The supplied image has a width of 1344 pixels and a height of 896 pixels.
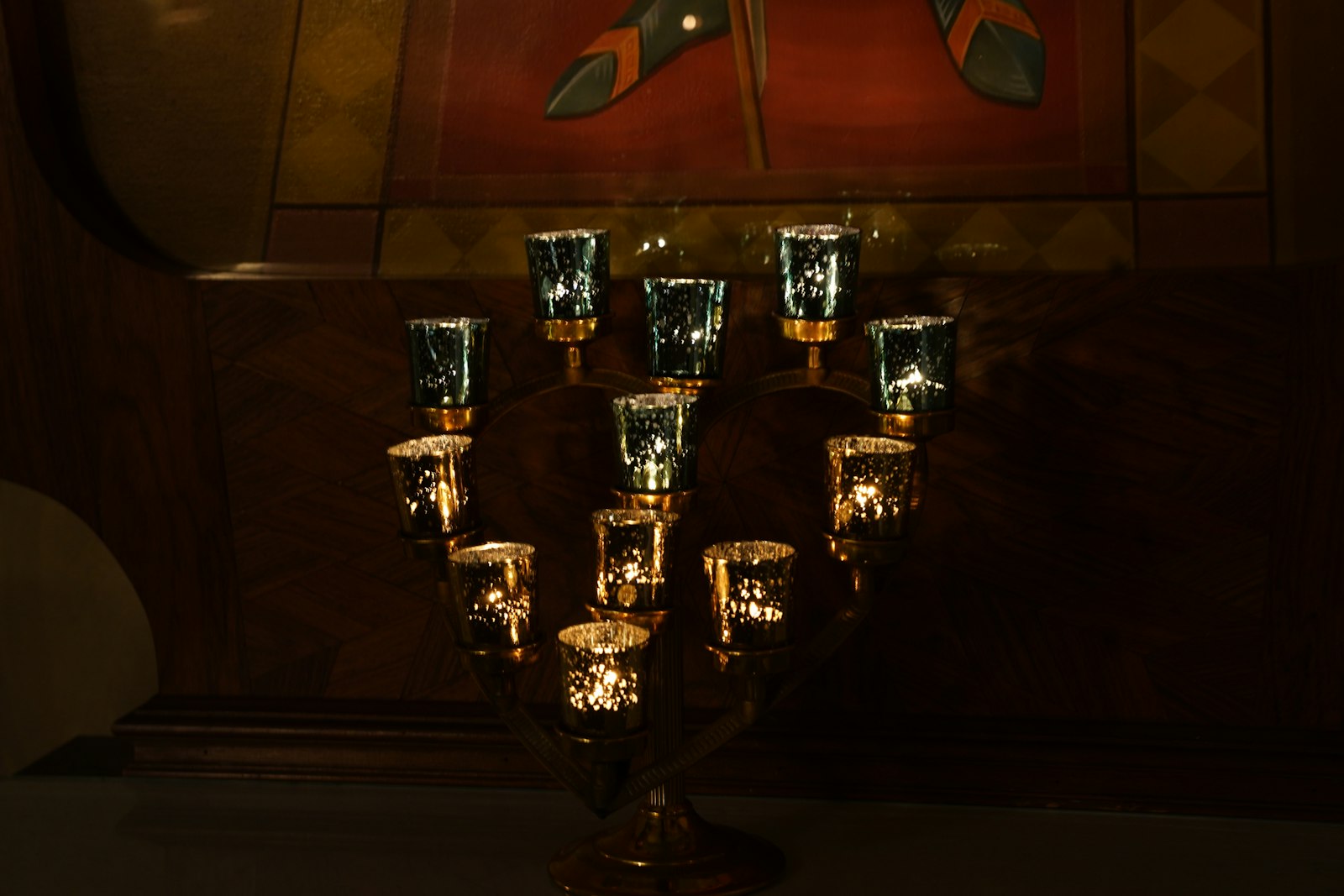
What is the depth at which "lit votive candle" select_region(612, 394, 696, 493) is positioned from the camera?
33.9 inches

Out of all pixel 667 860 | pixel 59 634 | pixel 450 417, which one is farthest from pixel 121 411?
→ pixel 667 860

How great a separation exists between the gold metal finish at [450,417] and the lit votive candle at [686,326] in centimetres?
13

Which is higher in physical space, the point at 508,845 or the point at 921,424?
the point at 921,424

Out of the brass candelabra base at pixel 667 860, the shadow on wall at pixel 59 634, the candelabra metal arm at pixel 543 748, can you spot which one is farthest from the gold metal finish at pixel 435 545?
the shadow on wall at pixel 59 634

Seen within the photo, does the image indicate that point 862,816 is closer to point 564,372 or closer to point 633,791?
point 633,791

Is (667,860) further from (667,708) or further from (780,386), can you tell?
(780,386)

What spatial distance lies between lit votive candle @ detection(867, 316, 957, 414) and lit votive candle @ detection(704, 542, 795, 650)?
0.12 m

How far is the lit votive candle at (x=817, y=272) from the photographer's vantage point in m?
0.91

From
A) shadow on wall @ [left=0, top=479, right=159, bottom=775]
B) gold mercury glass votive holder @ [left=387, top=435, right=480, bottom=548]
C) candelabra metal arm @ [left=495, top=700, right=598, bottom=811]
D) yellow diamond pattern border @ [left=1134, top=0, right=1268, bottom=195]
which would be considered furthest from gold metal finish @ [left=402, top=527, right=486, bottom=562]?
yellow diamond pattern border @ [left=1134, top=0, right=1268, bottom=195]

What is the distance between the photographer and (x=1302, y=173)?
98cm

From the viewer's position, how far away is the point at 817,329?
92 centimetres

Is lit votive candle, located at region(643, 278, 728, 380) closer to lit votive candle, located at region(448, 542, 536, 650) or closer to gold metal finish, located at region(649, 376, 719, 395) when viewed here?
gold metal finish, located at region(649, 376, 719, 395)

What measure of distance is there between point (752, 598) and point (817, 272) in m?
0.22

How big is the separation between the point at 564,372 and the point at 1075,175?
40cm
